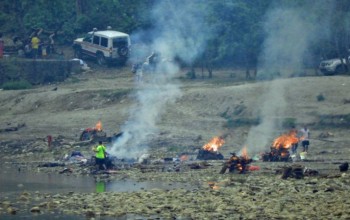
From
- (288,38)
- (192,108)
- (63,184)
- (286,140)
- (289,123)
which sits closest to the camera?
(63,184)

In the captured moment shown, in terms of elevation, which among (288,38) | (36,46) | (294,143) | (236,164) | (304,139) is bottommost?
(236,164)

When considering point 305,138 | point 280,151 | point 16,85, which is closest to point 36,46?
point 16,85

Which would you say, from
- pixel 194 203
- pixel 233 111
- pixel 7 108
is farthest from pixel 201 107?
pixel 194 203

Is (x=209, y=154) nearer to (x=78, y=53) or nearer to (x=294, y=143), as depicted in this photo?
(x=294, y=143)

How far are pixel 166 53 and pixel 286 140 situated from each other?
13.7 metres

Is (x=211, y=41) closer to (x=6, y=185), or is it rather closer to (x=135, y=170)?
(x=135, y=170)

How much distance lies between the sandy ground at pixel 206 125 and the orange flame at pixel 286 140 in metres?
0.97

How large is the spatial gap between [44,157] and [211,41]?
43.6ft

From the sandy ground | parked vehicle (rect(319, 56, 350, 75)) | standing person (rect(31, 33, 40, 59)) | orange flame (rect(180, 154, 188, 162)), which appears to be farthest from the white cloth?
standing person (rect(31, 33, 40, 59))

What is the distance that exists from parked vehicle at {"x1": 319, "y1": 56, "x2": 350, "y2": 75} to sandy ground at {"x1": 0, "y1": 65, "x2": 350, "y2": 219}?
418 cm

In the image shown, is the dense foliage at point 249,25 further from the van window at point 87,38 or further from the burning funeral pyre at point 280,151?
the burning funeral pyre at point 280,151

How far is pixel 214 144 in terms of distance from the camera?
159 ft

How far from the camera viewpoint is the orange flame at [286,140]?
46241 millimetres

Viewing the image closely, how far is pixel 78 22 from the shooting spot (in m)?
70.9
